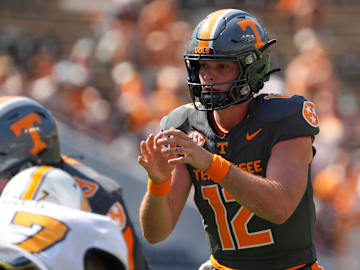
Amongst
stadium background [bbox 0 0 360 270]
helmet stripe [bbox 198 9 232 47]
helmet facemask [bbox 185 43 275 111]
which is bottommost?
stadium background [bbox 0 0 360 270]

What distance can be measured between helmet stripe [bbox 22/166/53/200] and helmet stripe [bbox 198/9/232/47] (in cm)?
93

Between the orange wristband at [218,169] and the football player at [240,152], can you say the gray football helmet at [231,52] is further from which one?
the orange wristband at [218,169]

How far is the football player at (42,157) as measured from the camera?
14.4ft

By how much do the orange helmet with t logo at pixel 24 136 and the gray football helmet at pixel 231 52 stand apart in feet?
4.99

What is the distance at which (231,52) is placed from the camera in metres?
3.36

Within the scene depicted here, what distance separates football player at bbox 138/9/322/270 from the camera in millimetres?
3260

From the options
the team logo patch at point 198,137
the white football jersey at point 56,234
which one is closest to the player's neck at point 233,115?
the team logo patch at point 198,137

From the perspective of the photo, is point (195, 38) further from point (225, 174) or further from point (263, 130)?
point (225, 174)

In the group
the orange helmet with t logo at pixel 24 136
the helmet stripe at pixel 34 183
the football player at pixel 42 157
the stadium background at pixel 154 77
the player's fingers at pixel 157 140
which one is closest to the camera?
the player's fingers at pixel 157 140

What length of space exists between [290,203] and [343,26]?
795 centimetres

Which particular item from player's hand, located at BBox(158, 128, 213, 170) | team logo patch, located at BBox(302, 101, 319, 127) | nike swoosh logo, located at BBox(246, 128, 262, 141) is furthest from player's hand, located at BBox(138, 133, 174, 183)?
team logo patch, located at BBox(302, 101, 319, 127)

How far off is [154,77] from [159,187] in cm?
581

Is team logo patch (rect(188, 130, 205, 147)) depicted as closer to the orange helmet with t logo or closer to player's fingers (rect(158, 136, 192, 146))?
player's fingers (rect(158, 136, 192, 146))

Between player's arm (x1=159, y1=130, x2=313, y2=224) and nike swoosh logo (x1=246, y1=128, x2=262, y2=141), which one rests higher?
nike swoosh logo (x1=246, y1=128, x2=262, y2=141)
